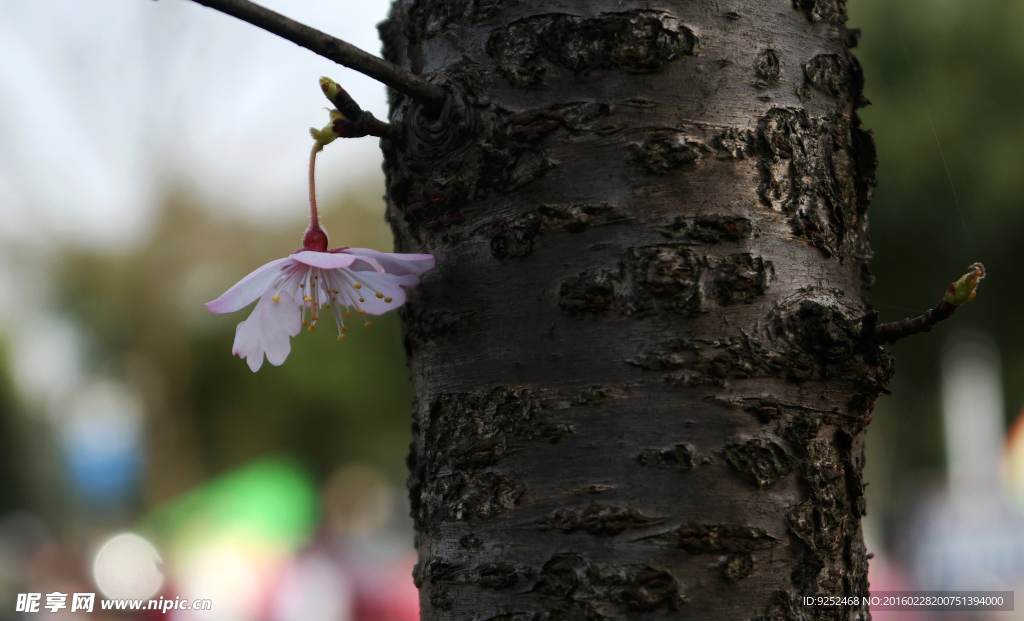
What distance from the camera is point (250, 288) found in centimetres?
135

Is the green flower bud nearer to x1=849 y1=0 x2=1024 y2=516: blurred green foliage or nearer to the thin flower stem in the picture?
the thin flower stem

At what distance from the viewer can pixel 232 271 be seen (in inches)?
763

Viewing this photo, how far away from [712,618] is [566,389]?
0.37 meters

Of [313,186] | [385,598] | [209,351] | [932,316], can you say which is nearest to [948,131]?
[385,598]

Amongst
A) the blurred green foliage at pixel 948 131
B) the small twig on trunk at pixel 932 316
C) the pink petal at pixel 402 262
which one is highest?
the blurred green foliage at pixel 948 131

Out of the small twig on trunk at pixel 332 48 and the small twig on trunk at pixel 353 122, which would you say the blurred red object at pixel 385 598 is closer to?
the small twig on trunk at pixel 353 122

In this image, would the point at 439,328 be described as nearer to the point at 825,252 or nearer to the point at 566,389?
the point at 566,389

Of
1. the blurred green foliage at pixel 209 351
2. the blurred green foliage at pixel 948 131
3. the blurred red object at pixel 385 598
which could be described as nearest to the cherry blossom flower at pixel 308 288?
the blurred red object at pixel 385 598

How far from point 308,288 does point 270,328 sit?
0.16m

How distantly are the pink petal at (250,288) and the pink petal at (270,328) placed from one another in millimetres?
19

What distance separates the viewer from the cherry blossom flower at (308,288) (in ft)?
4.10

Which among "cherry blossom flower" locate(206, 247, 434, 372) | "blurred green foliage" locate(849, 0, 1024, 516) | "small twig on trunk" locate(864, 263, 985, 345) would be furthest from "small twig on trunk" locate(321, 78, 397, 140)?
"blurred green foliage" locate(849, 0, 1024, 516)

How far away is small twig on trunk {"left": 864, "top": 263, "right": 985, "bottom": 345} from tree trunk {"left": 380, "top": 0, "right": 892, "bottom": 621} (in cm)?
3

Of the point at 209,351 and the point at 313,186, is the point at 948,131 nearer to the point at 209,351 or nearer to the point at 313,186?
the point at 313,186
